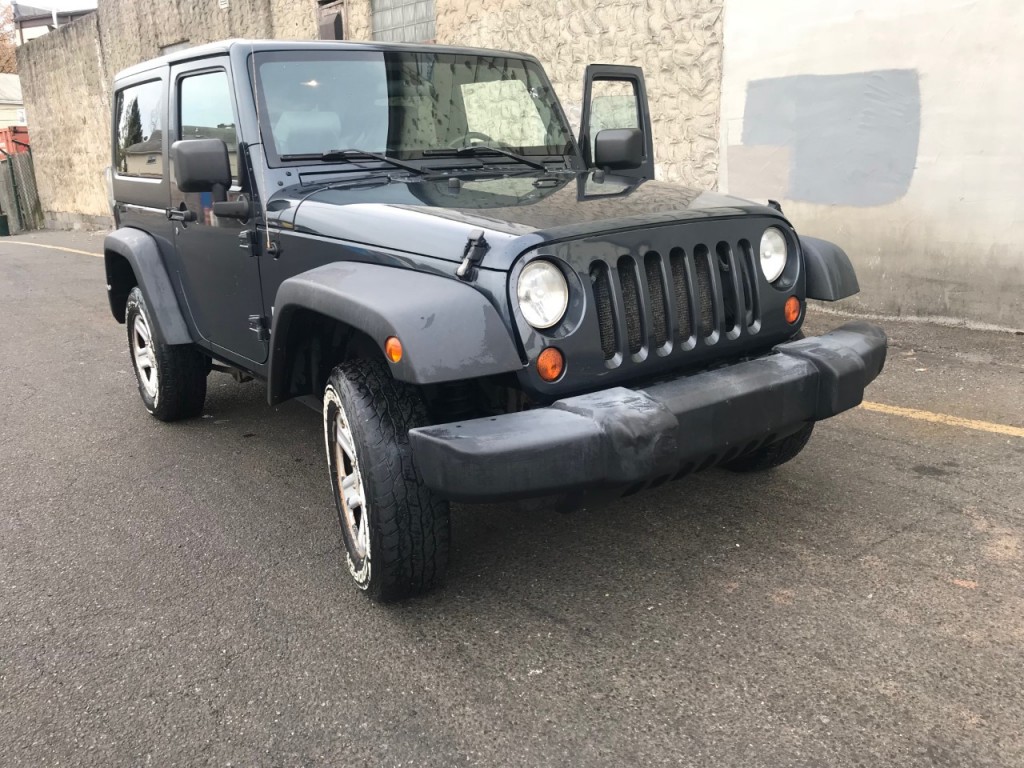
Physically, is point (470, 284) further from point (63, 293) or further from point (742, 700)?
point (63, 293)

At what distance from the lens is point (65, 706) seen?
2504 mm

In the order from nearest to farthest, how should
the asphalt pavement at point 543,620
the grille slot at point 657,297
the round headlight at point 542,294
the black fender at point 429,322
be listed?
the asphalt pavement at point 543,620 → the black fender at point 429,322 → the round headlight at point 542,294 → the grille slot at point 657,297

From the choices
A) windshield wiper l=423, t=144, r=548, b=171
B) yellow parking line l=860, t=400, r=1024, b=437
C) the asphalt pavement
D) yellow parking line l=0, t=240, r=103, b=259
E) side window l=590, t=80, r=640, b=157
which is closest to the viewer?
the asphalt pavement

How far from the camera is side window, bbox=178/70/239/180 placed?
3666 millimetres

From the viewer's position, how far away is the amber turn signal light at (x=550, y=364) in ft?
8.46

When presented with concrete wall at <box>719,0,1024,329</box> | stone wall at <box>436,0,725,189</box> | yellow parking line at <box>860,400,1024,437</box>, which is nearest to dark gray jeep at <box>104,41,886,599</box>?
yellow parking line at <box>860,400,1024,437</box>

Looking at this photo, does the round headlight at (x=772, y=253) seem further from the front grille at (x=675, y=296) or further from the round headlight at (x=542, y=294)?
the round headlight at (x=542, y=294)

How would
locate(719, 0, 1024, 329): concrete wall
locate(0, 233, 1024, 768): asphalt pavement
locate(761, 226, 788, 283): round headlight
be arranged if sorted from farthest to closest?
locate(719, 0, 1024, 329): concrete wall, locate(761, 226, 788, 283): round headlight, locate(0, 233, 1024, 768): asphalt pavement

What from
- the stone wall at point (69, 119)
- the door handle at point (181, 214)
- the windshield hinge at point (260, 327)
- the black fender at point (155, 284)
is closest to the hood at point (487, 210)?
the windshield hinge at point (260, 327)

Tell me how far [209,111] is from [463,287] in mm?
2022

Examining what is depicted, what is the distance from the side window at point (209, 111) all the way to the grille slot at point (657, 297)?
183cm

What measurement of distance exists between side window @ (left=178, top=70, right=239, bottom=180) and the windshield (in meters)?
0.19

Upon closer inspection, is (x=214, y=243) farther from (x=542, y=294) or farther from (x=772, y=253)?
(x=772, y=253)

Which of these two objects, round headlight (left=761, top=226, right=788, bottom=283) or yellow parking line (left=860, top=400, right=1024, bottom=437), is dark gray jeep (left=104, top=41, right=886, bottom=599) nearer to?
round headlight (left=761, top=226, right=788, bottom=283)
